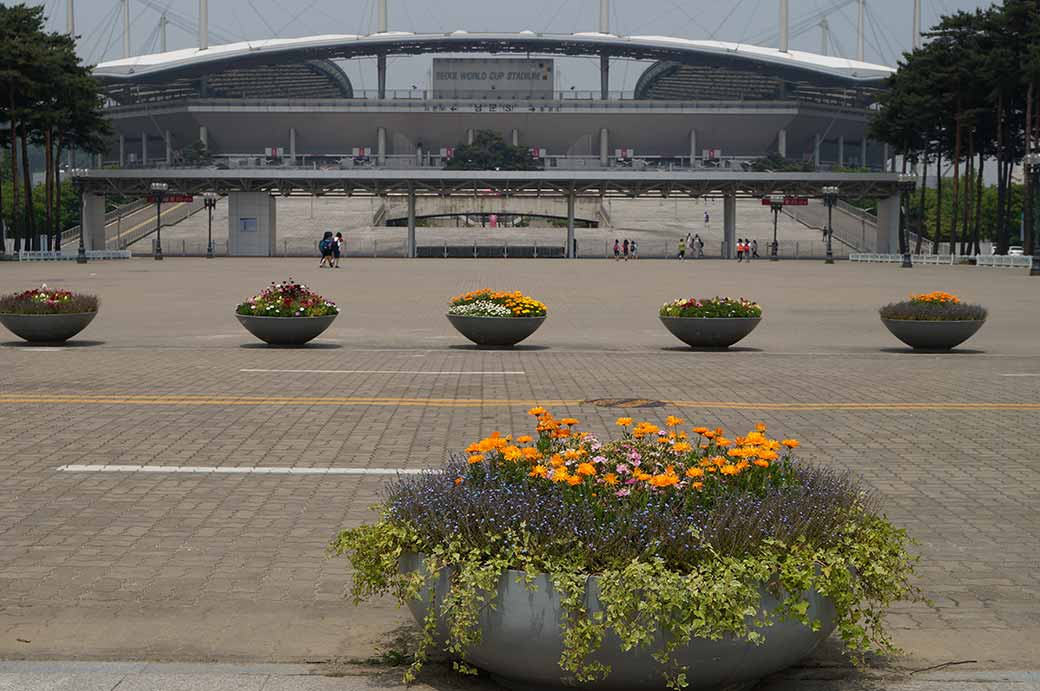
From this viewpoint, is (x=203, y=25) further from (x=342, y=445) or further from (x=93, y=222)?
(x=342, y=445)

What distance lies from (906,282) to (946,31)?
43.7 metres

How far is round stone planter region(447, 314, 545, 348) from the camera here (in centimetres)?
2170

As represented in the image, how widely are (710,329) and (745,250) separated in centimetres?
6305

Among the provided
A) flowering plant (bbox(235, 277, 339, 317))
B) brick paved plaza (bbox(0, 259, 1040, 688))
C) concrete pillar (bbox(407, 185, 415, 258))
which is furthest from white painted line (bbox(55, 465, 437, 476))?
concrete pillar (bbox(407, 185, 415, 258))

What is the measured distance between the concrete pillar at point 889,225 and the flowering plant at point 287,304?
76.1 metres

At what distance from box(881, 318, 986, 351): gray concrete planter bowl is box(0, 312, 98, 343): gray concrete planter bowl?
1448 centimetres

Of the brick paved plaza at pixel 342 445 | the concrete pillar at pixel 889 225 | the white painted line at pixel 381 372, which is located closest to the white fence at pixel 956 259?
the concrete pillar at pixel 889 225

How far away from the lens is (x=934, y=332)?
21.5m

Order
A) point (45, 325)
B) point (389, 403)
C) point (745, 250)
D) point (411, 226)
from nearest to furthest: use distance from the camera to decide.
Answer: point (389, 403), point (45, 325), point (745, 250), point (411, 226)

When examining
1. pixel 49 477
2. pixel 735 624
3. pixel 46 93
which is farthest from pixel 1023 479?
pixel 46 93

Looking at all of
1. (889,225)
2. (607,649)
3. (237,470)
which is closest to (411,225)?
(889,225)

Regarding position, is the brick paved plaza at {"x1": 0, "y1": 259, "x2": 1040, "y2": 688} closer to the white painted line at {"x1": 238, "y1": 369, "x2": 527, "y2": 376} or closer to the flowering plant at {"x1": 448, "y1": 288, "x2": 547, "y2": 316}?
the white painted line at {"x1": 238, "y1": 369, "x2": 527, "y2": 376}

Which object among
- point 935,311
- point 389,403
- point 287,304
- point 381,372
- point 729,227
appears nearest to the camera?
point 389,403

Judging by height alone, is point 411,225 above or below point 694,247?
above
